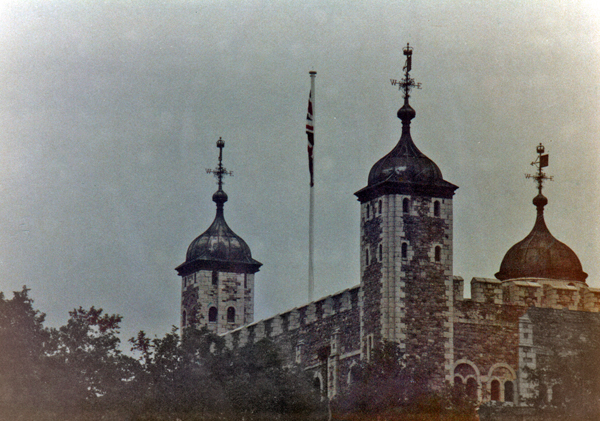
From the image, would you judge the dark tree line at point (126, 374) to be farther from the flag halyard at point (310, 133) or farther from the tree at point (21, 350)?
the flag halyard at point (310, 133)

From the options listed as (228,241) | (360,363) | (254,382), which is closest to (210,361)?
(254,382)

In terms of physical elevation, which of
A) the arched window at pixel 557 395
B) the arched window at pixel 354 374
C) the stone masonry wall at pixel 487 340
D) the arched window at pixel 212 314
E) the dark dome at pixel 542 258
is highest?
the dark dome at pixel 542 258

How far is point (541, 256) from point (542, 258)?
0.34 feet

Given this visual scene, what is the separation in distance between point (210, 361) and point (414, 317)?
7.34 m

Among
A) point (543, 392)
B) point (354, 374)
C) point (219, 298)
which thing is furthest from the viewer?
point (219, 298)

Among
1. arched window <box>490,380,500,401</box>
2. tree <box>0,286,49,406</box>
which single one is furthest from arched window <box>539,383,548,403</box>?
tree <box>0,286,49,406</box>

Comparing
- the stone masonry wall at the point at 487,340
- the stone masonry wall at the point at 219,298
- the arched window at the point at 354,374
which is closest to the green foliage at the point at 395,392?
the arched window at the point at 354,374

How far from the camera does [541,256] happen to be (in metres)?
63.7

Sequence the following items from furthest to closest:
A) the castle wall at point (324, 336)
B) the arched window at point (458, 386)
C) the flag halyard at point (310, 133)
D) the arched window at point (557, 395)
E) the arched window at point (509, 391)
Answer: the castle wall at point (324, 336) < the flag halyard at point (310, 133) < the arched window at point (509, 391) < the arched window at point (458, 386) < the arched window at point (557, 395)

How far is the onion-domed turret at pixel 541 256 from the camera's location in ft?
208

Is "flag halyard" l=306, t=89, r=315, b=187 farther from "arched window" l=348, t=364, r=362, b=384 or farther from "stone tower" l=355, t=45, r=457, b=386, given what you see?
"arched window" l=348, t=364, r=362, b=384

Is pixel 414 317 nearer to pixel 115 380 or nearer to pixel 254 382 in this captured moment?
pixel 254 382

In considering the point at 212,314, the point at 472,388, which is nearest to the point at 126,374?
the point at 472,388

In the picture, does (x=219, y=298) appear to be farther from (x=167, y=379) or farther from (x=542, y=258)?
(x=167, y=379)
